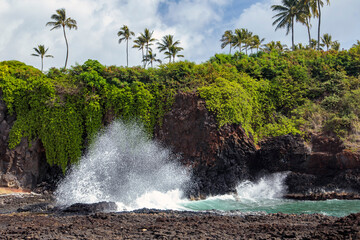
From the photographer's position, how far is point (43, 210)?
13.7 metres

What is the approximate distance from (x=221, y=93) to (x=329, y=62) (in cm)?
1043

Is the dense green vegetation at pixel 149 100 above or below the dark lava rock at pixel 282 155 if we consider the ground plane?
above

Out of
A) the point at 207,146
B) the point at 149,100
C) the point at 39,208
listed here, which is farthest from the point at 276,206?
the point at 39,208

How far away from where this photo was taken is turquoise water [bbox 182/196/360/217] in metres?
13.6

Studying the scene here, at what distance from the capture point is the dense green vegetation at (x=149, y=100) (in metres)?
19.2

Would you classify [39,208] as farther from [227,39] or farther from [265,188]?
[227,39]

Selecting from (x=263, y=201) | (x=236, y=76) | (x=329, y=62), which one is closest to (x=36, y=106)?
(x=236, y=76)

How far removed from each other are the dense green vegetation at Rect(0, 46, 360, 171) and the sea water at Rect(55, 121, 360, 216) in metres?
0.93

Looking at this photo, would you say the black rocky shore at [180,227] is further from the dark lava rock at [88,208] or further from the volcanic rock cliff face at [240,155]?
the volcanic rock cliff face at [240,155]

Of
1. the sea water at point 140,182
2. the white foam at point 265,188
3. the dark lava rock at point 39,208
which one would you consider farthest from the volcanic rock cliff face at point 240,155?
the dark lava rock at point 39,208

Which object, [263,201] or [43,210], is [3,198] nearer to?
[43,210]

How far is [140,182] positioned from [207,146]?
4.29 metres

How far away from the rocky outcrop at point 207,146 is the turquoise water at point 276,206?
3.65ft

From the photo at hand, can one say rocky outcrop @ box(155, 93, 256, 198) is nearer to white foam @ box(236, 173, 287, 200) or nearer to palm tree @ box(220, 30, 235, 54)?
white foam @ box(236, 173, 287, 200)
